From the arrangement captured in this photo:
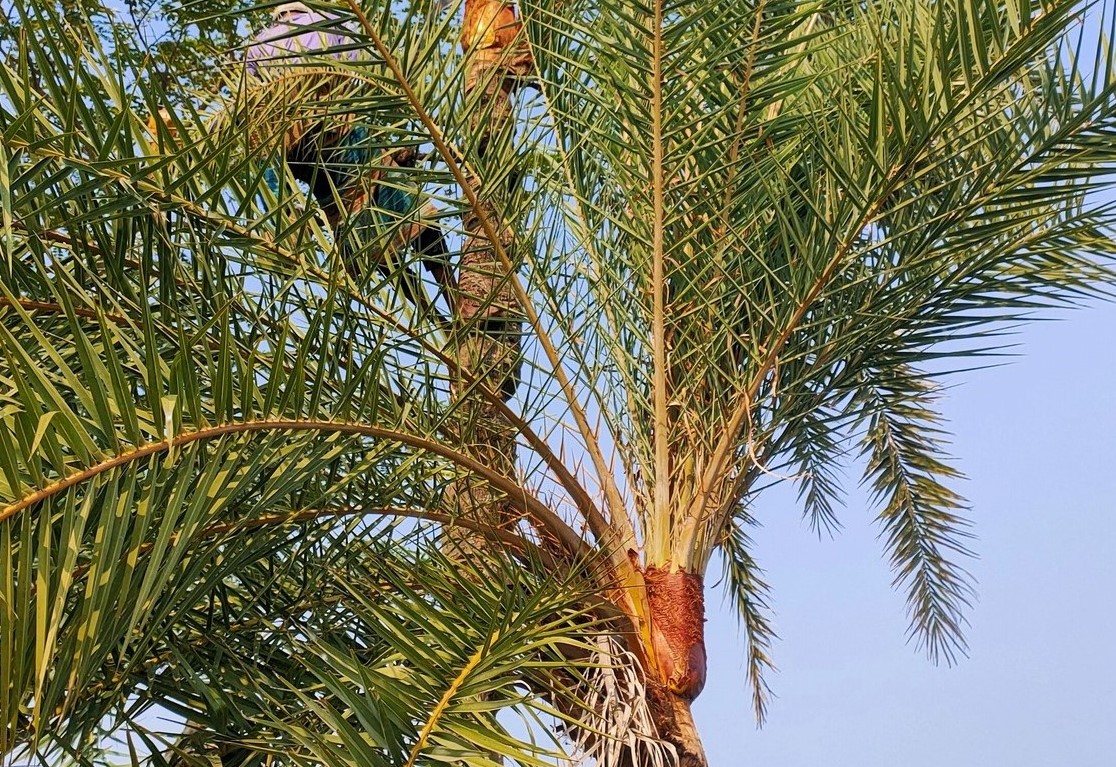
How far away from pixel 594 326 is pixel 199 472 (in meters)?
1.20

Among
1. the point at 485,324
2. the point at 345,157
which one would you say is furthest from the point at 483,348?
the point at 345,157

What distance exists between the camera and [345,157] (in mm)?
3164

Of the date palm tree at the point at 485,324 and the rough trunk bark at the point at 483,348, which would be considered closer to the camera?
the date palm tree at the point at 485,324

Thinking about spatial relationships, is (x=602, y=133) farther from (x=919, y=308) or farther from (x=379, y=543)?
(x=379, y=543)

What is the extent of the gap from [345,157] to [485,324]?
2.17ft

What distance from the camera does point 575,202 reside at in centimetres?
339

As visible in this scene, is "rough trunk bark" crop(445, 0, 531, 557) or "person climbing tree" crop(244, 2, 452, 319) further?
"rough trunk bark" crop(445, 0, 531, 557)

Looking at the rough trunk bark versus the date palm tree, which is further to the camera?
the rough trunk bark

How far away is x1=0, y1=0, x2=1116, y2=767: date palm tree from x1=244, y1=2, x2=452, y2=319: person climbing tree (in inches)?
1.6

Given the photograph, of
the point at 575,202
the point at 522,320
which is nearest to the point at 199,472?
the point at 522,320

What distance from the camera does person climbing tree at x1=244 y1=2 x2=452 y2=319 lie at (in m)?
2.38

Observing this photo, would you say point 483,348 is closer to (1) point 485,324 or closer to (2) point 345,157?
(1) point 485,324

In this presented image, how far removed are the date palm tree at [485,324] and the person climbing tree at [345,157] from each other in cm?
4

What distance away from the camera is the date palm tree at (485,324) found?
2059 mm
